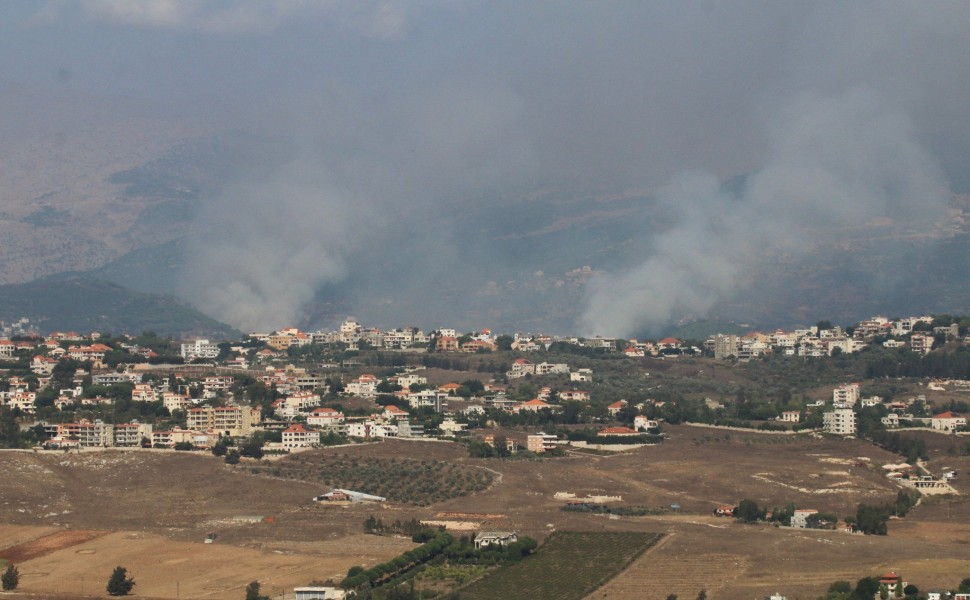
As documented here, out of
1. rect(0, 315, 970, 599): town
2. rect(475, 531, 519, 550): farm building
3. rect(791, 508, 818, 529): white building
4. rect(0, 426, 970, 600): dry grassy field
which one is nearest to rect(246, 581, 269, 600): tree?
rect(0, 426, 970, 600): dry grassy field

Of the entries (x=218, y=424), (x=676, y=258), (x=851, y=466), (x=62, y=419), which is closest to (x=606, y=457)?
(x=851, y=466)

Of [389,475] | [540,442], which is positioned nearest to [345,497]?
[389,475]

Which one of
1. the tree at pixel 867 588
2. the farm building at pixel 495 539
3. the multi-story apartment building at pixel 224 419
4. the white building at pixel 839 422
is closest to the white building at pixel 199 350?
the multi-story apartment building at pixel 224 419

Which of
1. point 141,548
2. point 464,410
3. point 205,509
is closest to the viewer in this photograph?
point 141,548

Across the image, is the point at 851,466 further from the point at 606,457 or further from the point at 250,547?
the point at 250,547

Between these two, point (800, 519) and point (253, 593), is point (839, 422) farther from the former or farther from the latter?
point (253, 593)

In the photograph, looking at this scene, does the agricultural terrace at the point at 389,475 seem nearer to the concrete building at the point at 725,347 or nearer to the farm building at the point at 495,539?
the farm building at the point at 495,539
